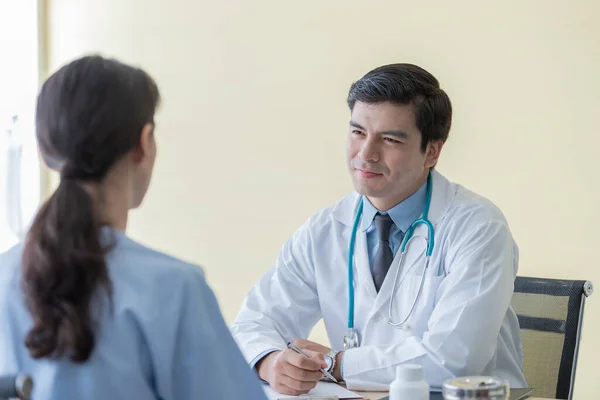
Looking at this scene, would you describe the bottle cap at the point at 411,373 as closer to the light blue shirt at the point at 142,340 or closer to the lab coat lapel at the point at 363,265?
the light blue shirt at the point at 142,340

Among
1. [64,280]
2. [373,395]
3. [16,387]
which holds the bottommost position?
[373,395]

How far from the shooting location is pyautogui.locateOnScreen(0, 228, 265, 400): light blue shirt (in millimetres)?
996

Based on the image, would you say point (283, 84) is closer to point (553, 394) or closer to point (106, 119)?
point (553, 394)

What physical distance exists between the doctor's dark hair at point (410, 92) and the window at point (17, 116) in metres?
1.86

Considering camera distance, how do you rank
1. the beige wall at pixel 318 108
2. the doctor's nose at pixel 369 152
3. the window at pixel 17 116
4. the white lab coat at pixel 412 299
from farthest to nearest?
1. the window at pixel 17 116
2. the beige wall at pixel 318 108
3. the doctor's nose at pixel 369 152
4. the white lab coat at pixel 412 299

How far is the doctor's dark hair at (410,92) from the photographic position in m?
1.99

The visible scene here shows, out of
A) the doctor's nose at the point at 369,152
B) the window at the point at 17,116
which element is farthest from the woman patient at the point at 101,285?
the window at the point at 17,116

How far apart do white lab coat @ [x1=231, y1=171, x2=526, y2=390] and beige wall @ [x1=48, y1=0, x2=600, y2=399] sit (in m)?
0.68

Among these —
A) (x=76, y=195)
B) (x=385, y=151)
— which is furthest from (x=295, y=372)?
(x=76, y=195)

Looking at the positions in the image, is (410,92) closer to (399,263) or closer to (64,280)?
(399,263)

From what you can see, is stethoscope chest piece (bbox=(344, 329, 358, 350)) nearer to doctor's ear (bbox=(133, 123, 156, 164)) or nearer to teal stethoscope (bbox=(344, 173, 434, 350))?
teal stethoscope (bbox=(344, 173, 434, 350))

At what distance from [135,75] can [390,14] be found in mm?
1969

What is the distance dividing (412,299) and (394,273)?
0.09 metres

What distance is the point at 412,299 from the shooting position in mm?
1885
